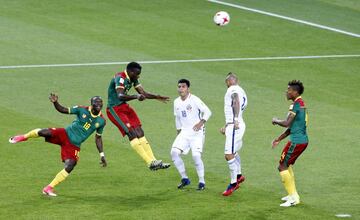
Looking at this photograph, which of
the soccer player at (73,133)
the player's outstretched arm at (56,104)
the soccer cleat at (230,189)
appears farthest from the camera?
the soccer cleat at (230,189)

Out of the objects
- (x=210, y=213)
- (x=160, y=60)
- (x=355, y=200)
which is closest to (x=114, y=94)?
(x=210, y=213)

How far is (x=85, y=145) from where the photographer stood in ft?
92.8

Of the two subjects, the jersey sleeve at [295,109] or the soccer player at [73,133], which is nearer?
the jersey sleeve at [295,109]

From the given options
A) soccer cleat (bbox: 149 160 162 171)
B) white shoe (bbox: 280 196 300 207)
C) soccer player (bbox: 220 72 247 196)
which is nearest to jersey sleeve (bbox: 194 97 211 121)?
soccer player (bbox: 220 72 247 196)

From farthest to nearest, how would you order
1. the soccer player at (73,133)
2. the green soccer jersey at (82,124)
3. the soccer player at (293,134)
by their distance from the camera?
the green soccer jersey at (82,124) < the soccer player at (73,133) < the soccer player at (293,134)

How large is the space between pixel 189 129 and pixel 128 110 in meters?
1.80

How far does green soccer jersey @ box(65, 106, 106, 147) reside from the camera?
2256cm

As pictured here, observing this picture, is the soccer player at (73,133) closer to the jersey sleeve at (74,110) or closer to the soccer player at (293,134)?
the jersey sleeve at (74,110)

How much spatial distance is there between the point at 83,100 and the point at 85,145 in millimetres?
5942

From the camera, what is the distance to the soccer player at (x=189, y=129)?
23.0 m

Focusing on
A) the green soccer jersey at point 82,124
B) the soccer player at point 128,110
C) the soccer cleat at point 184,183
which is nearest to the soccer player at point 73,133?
the green soccer jersey at point 82,124

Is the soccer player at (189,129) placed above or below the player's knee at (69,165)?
above

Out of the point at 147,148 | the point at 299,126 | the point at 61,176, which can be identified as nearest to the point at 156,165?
the point at 147,148

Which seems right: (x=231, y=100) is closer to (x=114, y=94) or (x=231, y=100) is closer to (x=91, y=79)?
(x=114, y=94)
